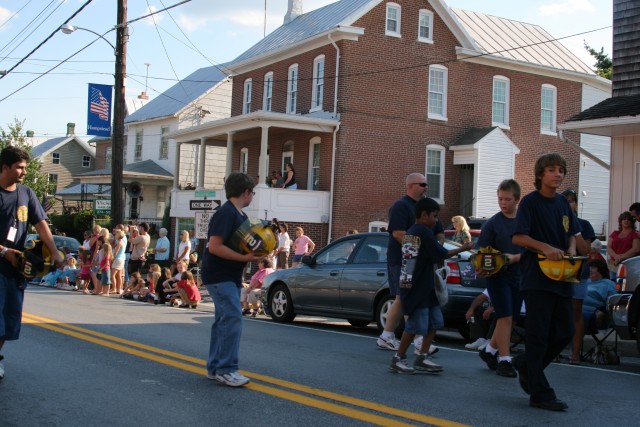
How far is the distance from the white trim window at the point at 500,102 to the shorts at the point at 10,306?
2647 centimetres

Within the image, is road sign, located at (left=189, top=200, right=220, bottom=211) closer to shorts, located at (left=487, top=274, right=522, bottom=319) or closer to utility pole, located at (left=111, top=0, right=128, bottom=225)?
utility pole, located at (left=111, top=0, right=128, bottom=225)

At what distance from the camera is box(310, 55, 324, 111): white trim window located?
95.4ft

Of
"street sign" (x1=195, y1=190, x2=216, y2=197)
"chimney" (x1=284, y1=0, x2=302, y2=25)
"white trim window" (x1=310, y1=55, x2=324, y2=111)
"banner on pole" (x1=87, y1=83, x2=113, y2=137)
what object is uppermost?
Answer: "chimney" (x1=284, y1=0, x2=302, y2=25)

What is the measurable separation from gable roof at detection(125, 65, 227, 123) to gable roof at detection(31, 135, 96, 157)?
16.0 meters

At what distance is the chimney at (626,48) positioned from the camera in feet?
53.5

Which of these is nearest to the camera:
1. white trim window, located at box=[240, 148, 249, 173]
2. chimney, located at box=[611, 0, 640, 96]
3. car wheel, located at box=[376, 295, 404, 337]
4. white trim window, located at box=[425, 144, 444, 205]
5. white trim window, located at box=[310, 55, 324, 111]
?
car wheel, located at box=[376, 295, 404, 337]

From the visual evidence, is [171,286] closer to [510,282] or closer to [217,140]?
[510,282]

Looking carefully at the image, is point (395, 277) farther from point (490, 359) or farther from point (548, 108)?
point (548, 108)

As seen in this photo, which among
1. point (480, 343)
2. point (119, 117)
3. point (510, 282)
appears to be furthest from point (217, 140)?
point (510, 282)

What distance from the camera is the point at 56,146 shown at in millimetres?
61250

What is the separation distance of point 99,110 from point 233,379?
21434 millimetres

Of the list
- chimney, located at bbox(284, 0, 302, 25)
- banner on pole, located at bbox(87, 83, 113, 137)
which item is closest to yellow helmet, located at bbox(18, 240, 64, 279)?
banner on pole, located at bbox(87, 83, 113, 137)

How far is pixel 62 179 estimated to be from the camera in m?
61.9

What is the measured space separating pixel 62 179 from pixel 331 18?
3770 cm
